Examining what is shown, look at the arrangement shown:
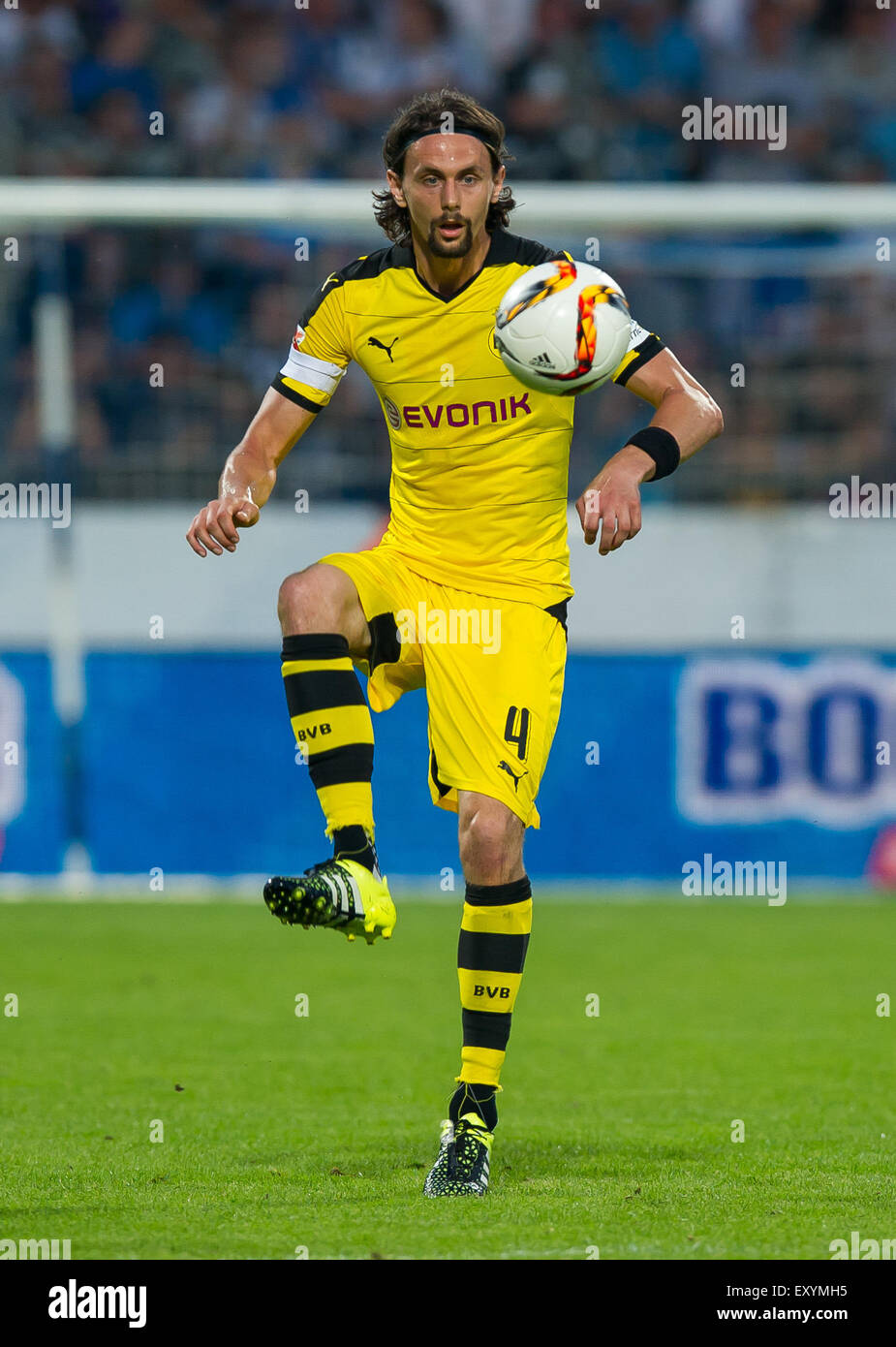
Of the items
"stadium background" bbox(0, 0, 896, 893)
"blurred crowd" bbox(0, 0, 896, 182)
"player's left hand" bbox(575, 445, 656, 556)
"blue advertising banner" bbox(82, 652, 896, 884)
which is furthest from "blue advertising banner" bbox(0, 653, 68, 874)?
"player's left hand" bbox(575, 445, 656, 556)

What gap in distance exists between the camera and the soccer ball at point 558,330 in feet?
15.6

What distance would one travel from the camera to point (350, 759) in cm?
502

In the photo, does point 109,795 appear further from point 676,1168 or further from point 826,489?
point 676,1168

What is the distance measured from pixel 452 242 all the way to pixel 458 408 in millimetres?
444

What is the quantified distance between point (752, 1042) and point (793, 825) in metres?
4.88

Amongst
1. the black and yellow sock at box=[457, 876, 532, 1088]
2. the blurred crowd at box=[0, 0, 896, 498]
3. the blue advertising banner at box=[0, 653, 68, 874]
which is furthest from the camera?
the blurred crowd at box=[0, 0, 896, 498]

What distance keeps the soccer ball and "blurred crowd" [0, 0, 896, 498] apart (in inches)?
309

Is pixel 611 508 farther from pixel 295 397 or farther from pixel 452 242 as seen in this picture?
pixel 295 397

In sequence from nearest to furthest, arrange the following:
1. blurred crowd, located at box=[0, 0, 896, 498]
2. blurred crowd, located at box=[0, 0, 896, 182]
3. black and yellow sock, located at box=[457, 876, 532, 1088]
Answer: black and yellow sock, located at box=[457, 876, 532, 1088] < blurred crowd, located at box=[0, 0, 896, 498] < blurred crowd, located at box=[0, 0, 896, 182]

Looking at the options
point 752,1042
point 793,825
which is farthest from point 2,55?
point 752,1042

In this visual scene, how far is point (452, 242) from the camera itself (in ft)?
16.5

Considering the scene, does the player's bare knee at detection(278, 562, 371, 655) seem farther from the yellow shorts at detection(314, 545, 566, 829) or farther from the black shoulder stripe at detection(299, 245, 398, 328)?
the black shoulder stripe at detection(299, 245, 398, 328)

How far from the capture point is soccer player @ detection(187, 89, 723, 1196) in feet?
16.3

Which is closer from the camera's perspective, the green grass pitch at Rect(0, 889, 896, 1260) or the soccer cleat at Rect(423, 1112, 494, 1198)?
the green grass pitch at Rect(0, 889, 896, 1260)
